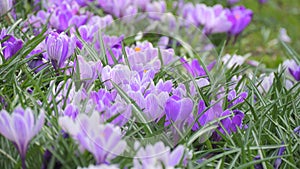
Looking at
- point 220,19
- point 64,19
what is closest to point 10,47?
point 64,19

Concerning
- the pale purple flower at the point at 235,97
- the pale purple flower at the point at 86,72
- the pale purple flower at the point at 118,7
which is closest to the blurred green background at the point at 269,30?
the pale purple flower at the point at 118,7

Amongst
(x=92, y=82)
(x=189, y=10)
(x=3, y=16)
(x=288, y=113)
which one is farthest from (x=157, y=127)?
(x=189, y=10)

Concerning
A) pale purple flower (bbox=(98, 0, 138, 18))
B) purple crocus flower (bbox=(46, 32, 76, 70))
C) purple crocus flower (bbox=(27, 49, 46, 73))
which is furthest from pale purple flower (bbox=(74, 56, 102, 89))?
pale purple flower (bbox=(98, 0, 138, 18))

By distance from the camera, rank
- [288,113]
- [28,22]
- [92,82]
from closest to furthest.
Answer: [92,82], [288,113], [28,22]

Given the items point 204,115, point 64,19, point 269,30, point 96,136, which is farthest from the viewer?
point 269,30

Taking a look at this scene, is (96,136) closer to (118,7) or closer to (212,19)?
(118,7)

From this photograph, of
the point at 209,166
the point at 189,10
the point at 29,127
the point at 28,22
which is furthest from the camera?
the point at 189,10

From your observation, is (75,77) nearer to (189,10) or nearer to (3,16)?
(3,16)
